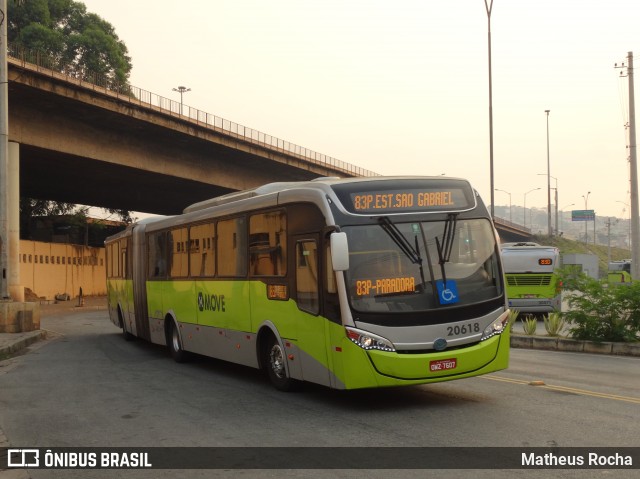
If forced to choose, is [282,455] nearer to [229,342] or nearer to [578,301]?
[229,342]

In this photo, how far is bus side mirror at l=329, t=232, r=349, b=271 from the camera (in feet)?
30.6

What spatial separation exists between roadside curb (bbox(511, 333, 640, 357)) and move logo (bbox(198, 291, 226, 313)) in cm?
829

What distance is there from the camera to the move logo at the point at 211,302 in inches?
541

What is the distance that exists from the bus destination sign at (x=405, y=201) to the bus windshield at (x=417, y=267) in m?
0.21

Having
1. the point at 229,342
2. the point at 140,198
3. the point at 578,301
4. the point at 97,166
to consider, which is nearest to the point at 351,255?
the point at 229,342

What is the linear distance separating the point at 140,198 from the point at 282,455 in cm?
4959

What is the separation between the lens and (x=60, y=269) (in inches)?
2269

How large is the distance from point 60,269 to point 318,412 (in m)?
51.5

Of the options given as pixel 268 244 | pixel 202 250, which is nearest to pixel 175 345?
pixel 202 250

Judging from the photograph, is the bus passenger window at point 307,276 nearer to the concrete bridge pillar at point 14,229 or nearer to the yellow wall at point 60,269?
the concrete bridge pillar at point 14,229

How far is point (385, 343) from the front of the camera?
943 cm

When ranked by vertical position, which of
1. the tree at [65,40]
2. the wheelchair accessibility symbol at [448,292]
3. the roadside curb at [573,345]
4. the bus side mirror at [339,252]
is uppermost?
the tree at [65,40]

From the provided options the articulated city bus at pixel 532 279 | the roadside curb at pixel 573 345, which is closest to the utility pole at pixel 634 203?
the articulated city bus at pixel 532 279

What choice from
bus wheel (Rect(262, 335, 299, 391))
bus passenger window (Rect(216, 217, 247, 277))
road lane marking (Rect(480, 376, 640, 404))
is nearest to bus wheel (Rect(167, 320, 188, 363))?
bus passenger window (Rect(216, 217, 247, 277))
